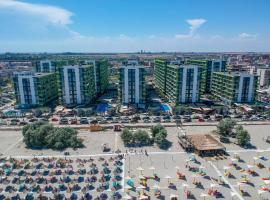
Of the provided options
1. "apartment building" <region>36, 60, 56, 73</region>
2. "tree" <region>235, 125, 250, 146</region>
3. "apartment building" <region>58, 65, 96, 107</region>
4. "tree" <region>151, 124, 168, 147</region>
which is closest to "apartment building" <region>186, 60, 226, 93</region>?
"apartment building" <region>58, 65, 96, 107</region>

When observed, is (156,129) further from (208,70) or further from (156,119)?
(208,70)

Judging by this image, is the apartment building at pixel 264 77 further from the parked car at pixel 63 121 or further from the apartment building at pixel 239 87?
the parked car at pixel 63 121

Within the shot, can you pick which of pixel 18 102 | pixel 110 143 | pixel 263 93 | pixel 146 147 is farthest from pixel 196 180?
pixel 263 93

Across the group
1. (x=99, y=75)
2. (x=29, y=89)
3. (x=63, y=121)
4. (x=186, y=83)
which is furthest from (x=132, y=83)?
(x=29, y=89)

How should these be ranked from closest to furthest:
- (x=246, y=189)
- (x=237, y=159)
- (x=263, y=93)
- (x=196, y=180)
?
(x=246, y=189)
(x=196, y=180)
(x=237, y=159)
(x=263, y=93)

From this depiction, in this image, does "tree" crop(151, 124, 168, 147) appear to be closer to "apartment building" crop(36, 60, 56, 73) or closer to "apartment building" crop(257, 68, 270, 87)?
"apartment building" crop(36, 60, 56, 73)

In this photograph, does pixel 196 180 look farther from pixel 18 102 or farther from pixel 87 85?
pixel 18 102

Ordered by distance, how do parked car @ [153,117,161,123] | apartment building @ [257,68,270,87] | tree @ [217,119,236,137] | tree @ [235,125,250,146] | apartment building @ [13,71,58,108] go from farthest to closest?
apartment building @ [257,68,270,87]
apartment building @ [13,71,58,108]
parked car @ [153,117,161,123]
tree @ [217,119,236,137]
tree @ [235,125,250,146]
